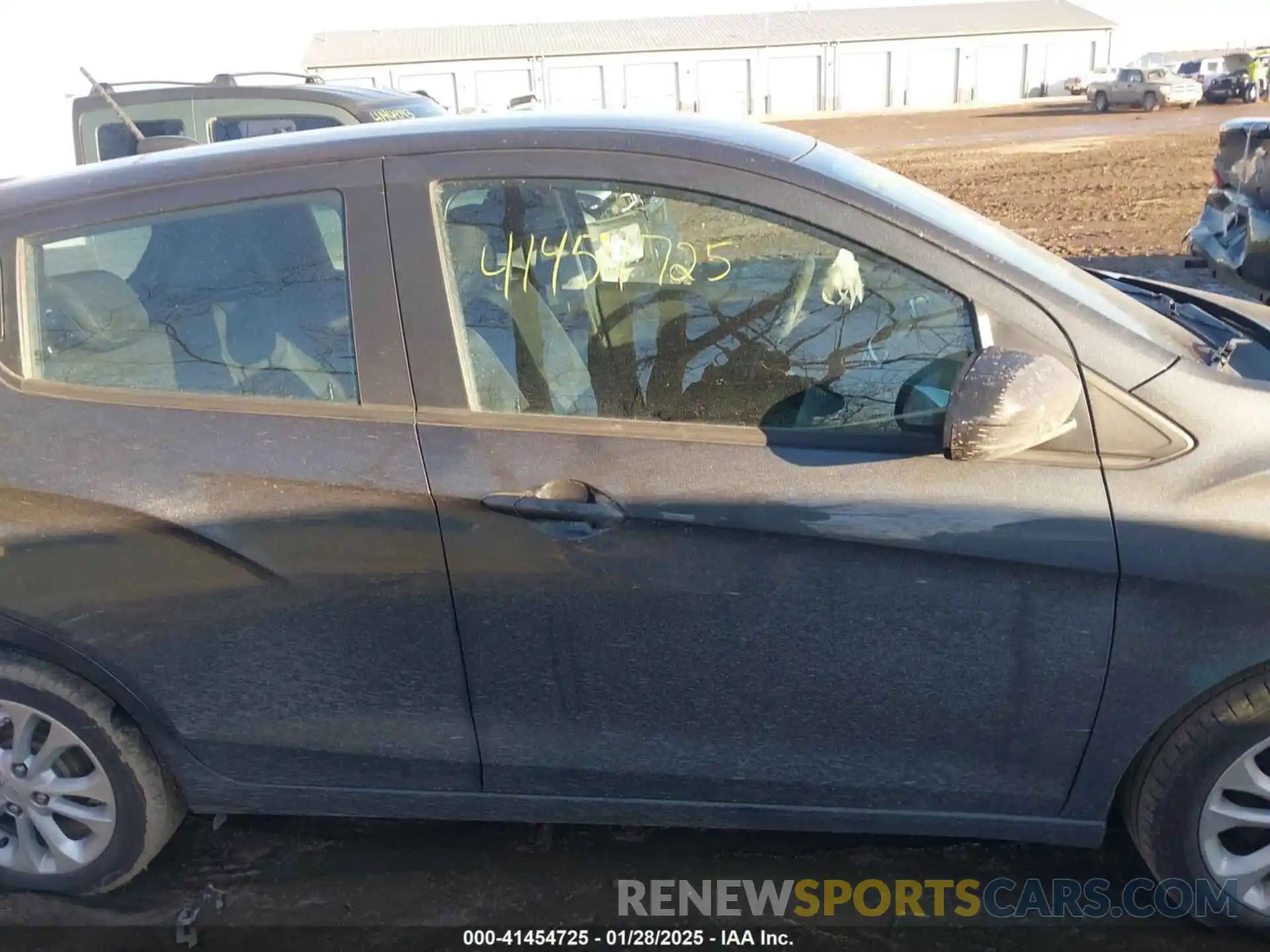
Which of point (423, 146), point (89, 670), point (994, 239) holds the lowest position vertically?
point (89, 670)

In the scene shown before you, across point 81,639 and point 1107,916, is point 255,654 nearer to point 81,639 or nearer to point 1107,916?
point 81,639

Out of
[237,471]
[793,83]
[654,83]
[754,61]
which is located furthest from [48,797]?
[793,83]

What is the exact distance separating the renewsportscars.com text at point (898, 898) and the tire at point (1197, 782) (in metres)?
0.18

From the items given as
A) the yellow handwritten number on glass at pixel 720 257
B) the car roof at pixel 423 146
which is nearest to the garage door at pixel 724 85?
the car roof at pixel 423 146

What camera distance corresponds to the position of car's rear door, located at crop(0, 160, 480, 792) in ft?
7.26

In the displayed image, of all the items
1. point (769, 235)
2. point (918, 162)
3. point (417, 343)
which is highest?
point (769, 235)

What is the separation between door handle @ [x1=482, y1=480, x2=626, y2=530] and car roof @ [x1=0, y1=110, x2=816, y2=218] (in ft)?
2.43

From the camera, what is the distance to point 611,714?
230 centimetres

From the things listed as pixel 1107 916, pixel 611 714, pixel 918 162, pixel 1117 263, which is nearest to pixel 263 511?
pixel 611 714

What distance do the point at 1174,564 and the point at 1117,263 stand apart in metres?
8.26

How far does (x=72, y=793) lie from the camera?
2.52m

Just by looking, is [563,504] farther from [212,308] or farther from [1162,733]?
[1162,733]

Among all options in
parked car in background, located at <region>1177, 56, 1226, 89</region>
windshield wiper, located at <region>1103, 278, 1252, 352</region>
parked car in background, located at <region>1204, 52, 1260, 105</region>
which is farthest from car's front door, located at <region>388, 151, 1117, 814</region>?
parked car in background, located at <region>1177, 56, 1226, 89</region>

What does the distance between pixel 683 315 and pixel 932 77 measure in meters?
55.3
